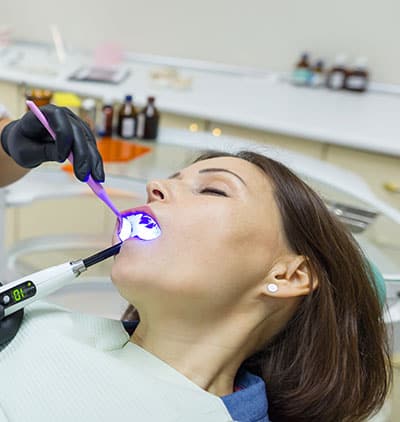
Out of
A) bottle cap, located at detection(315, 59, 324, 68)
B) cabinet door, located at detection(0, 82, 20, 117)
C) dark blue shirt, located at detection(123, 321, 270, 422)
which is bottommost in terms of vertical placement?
cabinet door, located at detection(0, 82, 20, 117)

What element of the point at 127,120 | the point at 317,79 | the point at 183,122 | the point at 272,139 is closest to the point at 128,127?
the point at 127,120

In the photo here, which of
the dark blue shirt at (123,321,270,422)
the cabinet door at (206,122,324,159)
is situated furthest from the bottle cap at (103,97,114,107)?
the dark blue shirt at (123,321,270,422)

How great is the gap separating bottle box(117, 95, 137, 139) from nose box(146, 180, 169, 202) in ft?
3.03

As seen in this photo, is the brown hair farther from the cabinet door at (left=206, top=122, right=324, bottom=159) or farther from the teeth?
the cabinet door at (left=206, top=122, right=324, bottom=159)

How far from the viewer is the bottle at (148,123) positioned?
6.31 feet

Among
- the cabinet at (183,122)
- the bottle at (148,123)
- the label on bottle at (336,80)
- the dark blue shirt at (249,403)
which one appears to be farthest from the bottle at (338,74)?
the dark blue shirt at (249,403)

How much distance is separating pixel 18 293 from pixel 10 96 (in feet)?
6.73

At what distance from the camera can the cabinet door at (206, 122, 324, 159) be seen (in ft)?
7.62

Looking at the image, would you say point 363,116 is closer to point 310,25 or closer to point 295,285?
point 310,25

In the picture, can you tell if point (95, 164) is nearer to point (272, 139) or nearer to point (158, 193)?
point (158, 193)

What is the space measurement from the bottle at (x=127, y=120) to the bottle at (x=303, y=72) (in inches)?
47.4

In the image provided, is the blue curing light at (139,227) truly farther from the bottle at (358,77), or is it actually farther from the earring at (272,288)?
the bottle at (358,77)

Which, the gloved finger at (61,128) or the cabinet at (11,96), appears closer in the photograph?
the gloved finger at (61,128)

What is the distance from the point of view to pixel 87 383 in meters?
0.89
